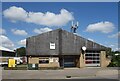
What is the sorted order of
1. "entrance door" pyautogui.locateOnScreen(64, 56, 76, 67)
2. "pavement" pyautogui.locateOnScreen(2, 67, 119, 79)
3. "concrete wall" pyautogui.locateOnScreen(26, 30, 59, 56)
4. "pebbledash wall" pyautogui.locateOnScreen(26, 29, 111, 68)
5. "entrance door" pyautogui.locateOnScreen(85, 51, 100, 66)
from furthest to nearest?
"entrance door" pyautogui.locateOnScreen(64, 56, 76, 67) < "entrance door" pyautogui.locateOnScreen(85, 51, 100, 66) < "concrete wall" pyautogui.locateOnScreen(26, 30, 59, 56) < "pebbledash wall" pyautogui.locateOnScreen(26, 29, 111, 68) < "pavement" pyautogui.locateOnScreen(2, 67, 119, 79)

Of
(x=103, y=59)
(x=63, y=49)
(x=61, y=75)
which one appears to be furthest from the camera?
(x=63, y=49)

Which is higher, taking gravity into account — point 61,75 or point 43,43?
point 43,43

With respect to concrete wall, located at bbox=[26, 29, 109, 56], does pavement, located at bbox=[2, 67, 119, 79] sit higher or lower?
lower

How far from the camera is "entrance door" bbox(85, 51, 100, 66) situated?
4394cm

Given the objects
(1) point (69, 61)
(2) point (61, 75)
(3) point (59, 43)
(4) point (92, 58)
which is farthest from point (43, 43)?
(2) point (61, 75)

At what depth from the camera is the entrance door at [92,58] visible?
43.9 metres

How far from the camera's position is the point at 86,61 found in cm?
4397

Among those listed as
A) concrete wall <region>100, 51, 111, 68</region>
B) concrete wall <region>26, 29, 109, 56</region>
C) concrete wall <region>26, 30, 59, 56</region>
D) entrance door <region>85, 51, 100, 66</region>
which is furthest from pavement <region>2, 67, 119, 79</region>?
concrete wall <region>26, 30, 59, 56</region>

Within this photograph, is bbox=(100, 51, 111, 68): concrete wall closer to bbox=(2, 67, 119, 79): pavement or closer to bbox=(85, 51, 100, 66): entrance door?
bbox=(85, 51, 100, 66): entrance door

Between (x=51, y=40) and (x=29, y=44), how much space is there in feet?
11.7

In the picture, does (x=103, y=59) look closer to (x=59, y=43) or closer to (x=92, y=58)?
(x=92, y=58)

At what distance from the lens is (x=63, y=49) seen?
44156mm

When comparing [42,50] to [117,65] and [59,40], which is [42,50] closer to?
[59,40]

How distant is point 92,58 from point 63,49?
15.9ft
